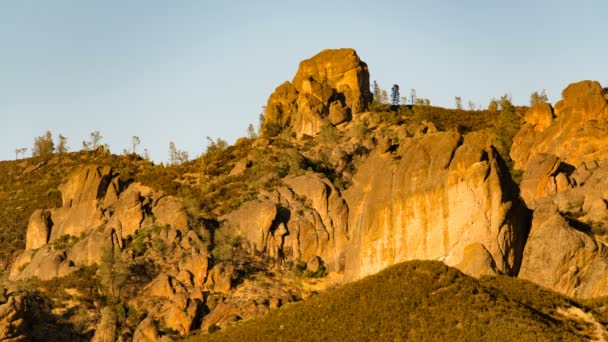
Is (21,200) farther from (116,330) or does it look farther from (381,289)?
(381,289)

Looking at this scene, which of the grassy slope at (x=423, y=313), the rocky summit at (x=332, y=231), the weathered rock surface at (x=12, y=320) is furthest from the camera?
the weathered rock surface at (x=12, y=320)

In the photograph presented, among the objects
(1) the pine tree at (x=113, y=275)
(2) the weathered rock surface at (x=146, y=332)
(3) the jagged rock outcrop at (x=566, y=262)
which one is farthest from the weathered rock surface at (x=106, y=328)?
(3) the jagged rock outcrop at (x=566, y=262)

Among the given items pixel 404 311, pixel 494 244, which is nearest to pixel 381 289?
pixel 404 311

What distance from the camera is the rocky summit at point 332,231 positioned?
9031 cm

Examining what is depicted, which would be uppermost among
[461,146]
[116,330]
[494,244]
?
[461,146]

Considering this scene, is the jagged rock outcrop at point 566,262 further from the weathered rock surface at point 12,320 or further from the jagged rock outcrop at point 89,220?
the jagged rock outcrop at point 89,220

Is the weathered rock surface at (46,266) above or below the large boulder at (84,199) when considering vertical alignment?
below

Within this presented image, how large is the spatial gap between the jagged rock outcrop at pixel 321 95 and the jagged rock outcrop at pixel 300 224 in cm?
3336

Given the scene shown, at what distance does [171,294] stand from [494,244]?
143ft

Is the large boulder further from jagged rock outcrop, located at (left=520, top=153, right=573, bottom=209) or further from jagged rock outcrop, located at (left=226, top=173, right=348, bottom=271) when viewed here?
jagged rock outcrop, located at (left=520, top=153, right=573, bottom=209)

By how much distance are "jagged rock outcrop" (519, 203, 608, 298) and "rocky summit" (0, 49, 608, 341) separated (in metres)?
0.12

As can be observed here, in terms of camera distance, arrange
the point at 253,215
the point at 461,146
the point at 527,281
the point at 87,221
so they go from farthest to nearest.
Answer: the point at 87,221 < the point at 253,215 < the point at 461,146 < the point at 527,281

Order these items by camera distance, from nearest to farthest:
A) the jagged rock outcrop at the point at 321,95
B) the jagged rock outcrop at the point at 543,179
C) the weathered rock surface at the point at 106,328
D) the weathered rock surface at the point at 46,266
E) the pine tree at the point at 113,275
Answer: the weathered rock surface at the point at 106,328
the jagged rock outcrop at the point at 543,179
the pine tree at the point at 113,275
the weathered rock surface at the point at 46,266
the jagged rock outcrop at the point at 321,95

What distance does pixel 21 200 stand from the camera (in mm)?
183250
